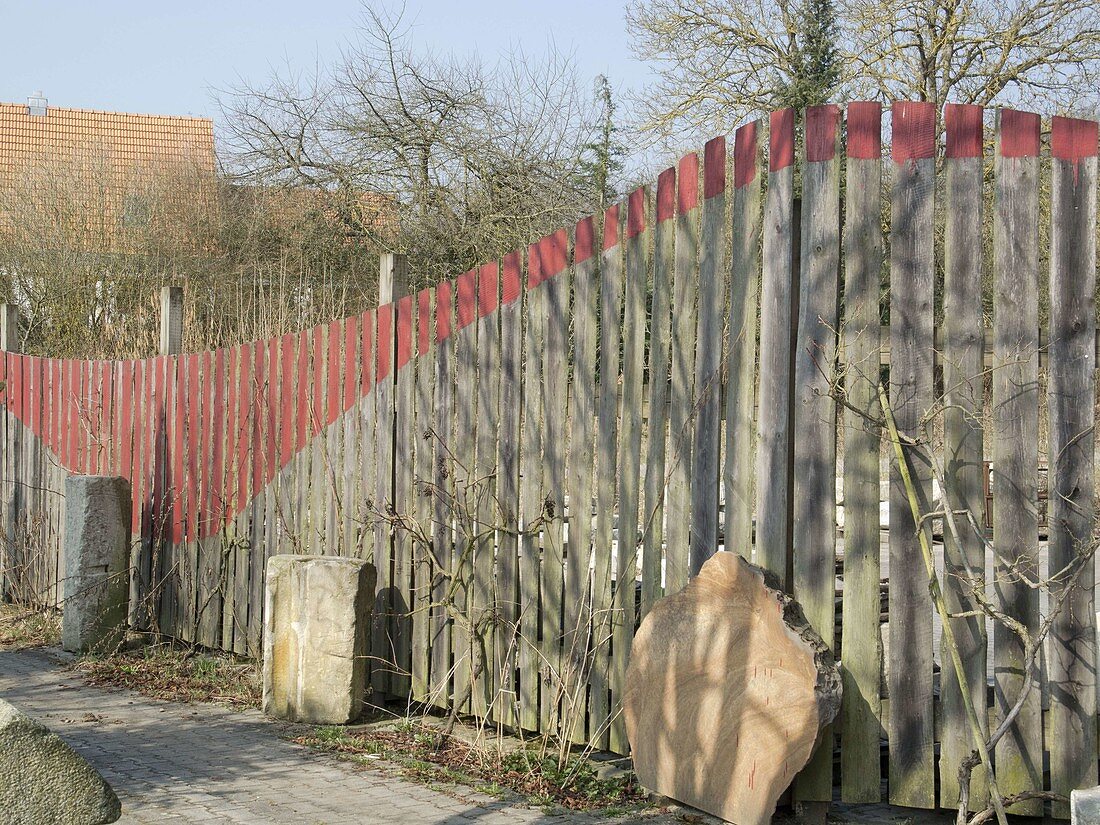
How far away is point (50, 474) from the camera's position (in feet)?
31.7

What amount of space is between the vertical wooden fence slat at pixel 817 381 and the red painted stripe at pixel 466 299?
6.27 feet

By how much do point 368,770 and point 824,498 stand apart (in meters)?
2.31

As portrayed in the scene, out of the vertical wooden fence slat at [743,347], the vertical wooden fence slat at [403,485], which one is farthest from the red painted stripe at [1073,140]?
the vertical wooden fence slat at [403,485]

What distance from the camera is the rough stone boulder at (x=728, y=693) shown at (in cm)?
394

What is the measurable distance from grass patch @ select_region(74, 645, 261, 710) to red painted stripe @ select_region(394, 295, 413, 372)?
6.75 feet

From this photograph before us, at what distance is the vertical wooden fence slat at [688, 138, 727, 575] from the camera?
450cm

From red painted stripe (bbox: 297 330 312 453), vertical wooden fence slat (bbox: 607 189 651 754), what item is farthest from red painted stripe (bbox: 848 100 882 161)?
red painted stripe (bbox: 297 330 312 453)

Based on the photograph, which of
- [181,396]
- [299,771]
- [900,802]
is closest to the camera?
[900,802]

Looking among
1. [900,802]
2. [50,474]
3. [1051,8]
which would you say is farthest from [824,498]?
[1051,8]

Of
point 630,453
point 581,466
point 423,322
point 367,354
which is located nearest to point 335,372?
point 367,354

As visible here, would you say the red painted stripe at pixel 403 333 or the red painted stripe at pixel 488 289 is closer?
the red painted stripe at pixel 488 289

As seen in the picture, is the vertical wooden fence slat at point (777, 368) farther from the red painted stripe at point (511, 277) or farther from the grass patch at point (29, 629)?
the grass patch at point (29, 629)

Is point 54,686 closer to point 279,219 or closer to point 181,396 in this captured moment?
point 181,396

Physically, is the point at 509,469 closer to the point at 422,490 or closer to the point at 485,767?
the point at 422,490
